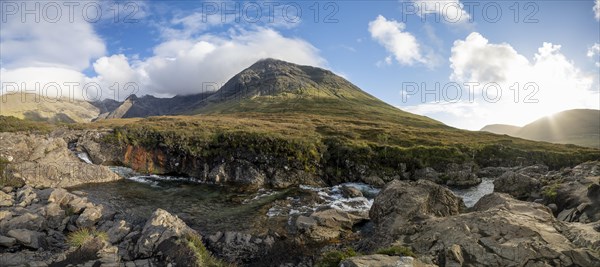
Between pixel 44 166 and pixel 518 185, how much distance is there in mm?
53058

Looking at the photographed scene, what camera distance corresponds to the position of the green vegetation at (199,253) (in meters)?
17.0

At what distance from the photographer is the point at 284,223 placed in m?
26.5

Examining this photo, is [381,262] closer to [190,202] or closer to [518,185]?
[190,202]

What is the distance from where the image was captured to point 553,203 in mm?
25375

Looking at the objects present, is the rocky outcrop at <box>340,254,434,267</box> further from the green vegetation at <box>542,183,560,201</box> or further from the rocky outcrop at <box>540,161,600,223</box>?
the green vegetation at <box>542,183,560,201</box>

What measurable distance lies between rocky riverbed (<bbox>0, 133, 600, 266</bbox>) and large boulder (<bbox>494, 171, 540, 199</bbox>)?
0.09 metres

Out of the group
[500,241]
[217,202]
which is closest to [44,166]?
[217,202]

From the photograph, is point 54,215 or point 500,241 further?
point 54,215

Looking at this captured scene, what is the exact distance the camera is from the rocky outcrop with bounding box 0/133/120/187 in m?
36.2

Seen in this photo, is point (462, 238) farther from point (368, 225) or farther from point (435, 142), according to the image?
point (435, 142)

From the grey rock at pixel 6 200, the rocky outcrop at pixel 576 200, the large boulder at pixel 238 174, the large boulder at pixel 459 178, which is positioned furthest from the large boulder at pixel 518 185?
the grey rock at pixel 6 200

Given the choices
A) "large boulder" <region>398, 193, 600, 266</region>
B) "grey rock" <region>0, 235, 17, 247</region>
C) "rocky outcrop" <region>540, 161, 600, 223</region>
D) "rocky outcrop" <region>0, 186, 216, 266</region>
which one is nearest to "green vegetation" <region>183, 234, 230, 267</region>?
"rocky outcrop" <region>0, 186, 216, 266</region>

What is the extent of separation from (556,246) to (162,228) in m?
20.5

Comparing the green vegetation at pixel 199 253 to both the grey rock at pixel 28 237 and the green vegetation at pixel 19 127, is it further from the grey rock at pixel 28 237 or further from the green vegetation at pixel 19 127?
the green vegetation at pixel 19 127
